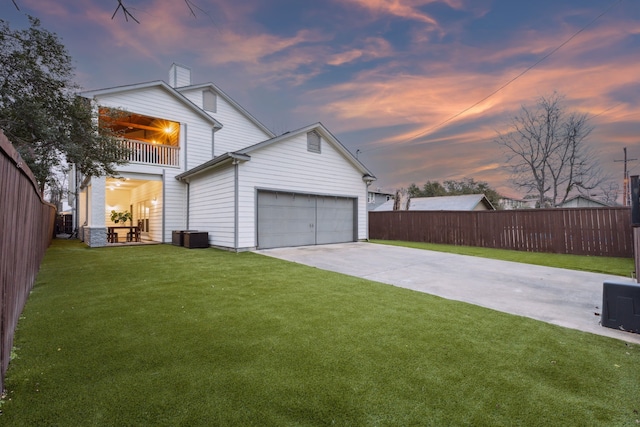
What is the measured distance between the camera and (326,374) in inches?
83.9

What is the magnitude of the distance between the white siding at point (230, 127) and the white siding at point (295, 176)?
5.13 m

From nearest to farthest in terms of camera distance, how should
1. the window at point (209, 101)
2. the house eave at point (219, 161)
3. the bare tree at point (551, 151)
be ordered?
the house eave at point (219, 161) < the window at point (209, 101) < the bare tree at point (551, 151)

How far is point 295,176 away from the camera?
420 inches

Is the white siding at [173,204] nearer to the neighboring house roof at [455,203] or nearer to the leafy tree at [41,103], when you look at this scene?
the leafy tree at [41,103]

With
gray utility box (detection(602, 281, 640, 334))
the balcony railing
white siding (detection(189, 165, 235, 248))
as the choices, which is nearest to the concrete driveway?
gray utility box (detection(602, 281, 640, 334))

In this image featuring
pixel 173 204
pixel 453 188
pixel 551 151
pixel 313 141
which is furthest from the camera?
pixel 453 188

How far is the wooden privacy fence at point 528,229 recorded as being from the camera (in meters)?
9.28

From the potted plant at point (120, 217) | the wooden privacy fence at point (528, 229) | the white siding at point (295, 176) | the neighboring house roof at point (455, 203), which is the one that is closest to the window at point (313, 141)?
the white siding at point (295, 176)

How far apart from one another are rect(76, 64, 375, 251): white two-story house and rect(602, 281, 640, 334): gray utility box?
8.16 metres

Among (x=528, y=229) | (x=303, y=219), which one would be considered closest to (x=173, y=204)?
(x=303, y=219)

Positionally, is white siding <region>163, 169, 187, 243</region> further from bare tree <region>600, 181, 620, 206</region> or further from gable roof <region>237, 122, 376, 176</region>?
bare tree <region>600, 181, 620, 206</region>

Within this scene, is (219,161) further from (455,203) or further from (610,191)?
(610,191)

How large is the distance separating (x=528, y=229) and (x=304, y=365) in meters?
12.0

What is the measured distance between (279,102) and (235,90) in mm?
5057
